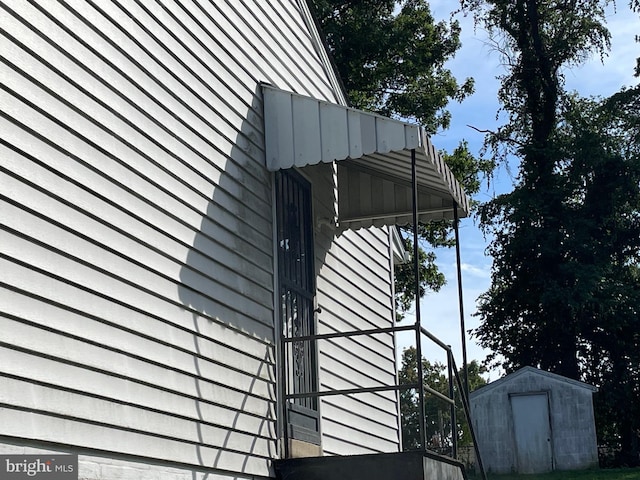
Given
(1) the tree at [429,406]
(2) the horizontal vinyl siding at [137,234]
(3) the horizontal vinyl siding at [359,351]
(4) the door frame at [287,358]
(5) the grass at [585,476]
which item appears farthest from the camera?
(1) the tree at [429,406]

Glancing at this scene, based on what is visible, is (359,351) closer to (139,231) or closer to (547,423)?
(139,231)

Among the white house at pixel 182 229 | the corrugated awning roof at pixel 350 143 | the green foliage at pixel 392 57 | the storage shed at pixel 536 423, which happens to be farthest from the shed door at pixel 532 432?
the corrugated awning roof at pixel 350 143

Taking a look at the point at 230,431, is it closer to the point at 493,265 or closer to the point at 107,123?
the point at 107,123

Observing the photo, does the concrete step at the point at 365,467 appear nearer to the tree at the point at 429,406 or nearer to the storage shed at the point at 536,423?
the storage shed at the point at 536,423

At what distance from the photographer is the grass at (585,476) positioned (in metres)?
19.6

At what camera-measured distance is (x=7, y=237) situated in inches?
168

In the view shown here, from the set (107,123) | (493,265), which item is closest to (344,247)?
(107,123)

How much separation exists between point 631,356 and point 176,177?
2332 cm

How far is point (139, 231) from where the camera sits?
5.46 meters

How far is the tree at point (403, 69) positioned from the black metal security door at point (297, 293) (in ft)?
44.0

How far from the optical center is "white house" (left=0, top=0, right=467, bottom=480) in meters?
4.50

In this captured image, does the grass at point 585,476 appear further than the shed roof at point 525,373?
No

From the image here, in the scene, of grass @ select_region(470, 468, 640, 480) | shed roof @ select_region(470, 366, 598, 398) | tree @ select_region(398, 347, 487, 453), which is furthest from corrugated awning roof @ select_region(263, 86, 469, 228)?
tree @ select_region(398, 347, 487, 453)

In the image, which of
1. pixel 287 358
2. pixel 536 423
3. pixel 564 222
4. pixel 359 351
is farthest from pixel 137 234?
pixel 564 222
